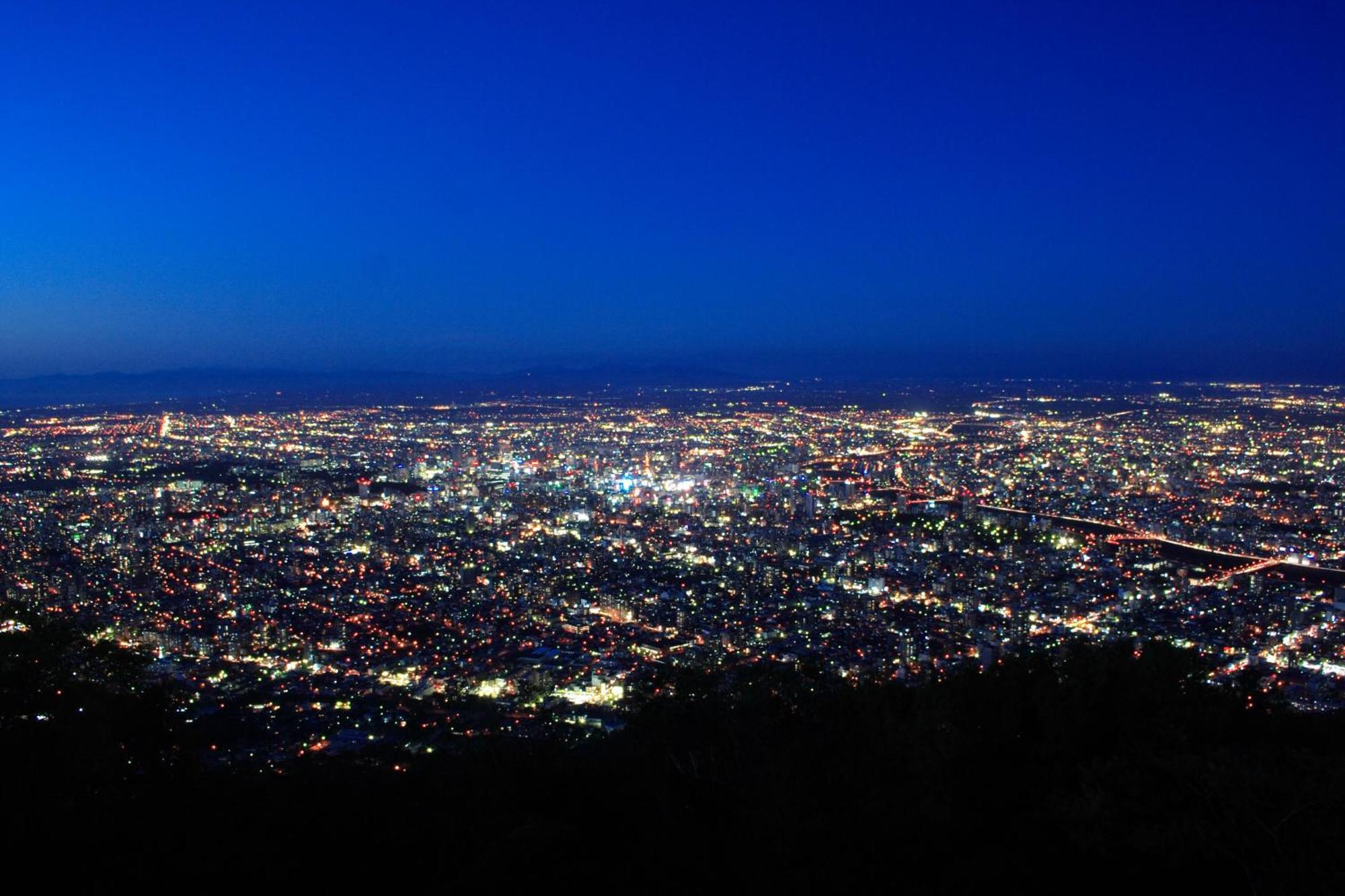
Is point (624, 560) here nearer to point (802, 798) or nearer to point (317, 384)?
→ point (802, 798)

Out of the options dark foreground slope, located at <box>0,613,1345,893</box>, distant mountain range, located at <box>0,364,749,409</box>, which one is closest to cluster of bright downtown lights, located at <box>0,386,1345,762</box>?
dark foreground slope, located at <box>0,613,1345,893</box>

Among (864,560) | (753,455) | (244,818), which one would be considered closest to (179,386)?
(753,455)

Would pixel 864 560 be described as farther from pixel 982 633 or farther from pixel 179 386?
pixel 179 386

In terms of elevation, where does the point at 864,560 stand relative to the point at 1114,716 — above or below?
below

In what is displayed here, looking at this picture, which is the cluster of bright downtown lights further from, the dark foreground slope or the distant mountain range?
the distant mountain range

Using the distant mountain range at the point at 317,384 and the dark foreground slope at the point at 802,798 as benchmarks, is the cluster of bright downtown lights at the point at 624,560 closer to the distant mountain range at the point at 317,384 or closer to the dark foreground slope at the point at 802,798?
the dark foreground slope at the point at 802,798

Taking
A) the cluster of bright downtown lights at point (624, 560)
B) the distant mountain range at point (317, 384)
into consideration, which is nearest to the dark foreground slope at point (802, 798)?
the cluster of bright downtown lights at point (624, 560)

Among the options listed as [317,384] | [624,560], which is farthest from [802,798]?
[317,384]
